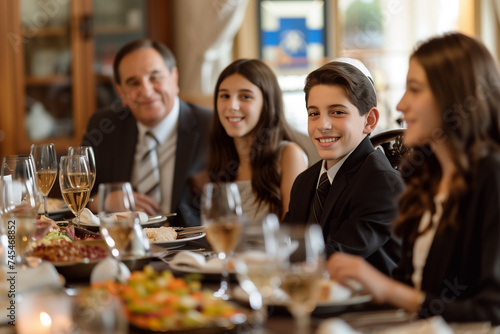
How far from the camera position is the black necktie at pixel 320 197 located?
2.11 meters

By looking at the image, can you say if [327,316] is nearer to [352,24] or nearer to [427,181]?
[427,181]

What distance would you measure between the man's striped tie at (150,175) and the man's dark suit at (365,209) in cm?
140

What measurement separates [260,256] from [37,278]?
0.51 m

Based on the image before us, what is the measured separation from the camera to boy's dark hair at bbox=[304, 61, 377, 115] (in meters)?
2.09

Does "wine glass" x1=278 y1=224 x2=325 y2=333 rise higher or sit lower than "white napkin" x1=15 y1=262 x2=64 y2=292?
higher

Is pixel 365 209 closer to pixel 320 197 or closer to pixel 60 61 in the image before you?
pixel 320 197

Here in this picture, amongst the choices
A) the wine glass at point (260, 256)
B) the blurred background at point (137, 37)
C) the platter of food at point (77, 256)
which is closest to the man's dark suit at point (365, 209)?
the platter of food at point (77, 256)

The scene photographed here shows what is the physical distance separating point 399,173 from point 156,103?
1.75 metres

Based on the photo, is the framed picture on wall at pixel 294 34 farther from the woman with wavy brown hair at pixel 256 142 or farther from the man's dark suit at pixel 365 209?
the man's dark suit at pixel 365 209

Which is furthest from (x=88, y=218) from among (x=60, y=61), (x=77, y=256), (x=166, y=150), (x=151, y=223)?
(x=60, y=61)

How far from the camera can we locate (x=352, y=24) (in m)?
5.71

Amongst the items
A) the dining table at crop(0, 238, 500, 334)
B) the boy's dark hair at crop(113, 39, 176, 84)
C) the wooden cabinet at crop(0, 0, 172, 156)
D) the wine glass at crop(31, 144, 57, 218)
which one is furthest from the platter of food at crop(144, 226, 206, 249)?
the wooden cabinet at crop(0, 0, 172, 156)

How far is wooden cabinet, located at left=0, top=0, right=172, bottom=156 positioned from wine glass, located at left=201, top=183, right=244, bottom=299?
400cm

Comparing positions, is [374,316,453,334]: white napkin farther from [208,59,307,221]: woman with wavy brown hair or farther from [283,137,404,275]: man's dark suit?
[208,59,307,221]: woman with wavy brown hair
